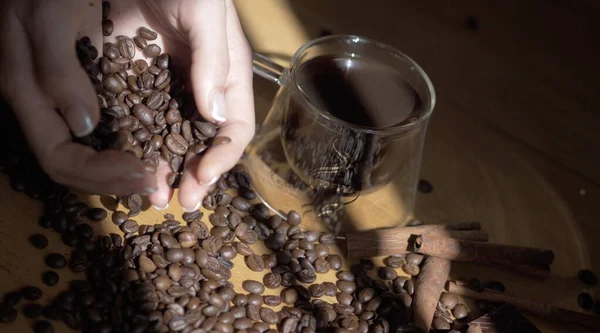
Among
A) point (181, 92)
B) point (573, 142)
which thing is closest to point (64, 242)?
point (181, 92)

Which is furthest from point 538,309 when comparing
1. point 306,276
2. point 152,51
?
point 152,51

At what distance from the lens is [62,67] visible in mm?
1384

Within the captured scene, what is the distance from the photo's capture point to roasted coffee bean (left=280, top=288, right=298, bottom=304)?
168 centimetres

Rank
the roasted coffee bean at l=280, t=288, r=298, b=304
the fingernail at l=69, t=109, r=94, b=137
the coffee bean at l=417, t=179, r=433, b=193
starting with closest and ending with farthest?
the fingernail at l=69, t=109, r=94, b=137 → the roasted coffee bean at l=280, t=288, r=298, b=304 → the coffee bean at l=417, t=179, r=433, b=193

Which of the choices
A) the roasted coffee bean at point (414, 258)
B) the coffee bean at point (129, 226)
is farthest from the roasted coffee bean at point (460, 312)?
the coffee bean at point (129, 226)

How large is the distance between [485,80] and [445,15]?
1.15ft

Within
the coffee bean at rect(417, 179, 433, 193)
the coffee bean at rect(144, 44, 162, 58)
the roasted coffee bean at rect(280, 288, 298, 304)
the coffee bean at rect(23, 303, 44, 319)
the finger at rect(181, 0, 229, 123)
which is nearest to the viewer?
the coffee bean at rect(23, 303, 44, 319)

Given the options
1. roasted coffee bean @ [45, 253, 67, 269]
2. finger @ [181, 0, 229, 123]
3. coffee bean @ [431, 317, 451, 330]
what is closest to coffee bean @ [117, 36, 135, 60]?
finger @ [181, 0, 229, 123]

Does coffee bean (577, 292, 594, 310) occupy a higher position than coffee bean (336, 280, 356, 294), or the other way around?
coffee bean (336, 280, 356, 294)

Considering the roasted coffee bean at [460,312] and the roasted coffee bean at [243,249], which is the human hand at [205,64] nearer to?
the roasted coffee bean at [243,249]

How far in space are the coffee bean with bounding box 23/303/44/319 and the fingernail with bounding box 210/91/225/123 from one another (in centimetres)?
55

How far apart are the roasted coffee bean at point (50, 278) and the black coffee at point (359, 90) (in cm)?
75

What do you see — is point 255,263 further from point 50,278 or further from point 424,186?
point 424,186

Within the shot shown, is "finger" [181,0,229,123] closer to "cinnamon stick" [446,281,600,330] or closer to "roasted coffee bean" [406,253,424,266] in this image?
"roasted coffee bean" [406,253,424,266]
